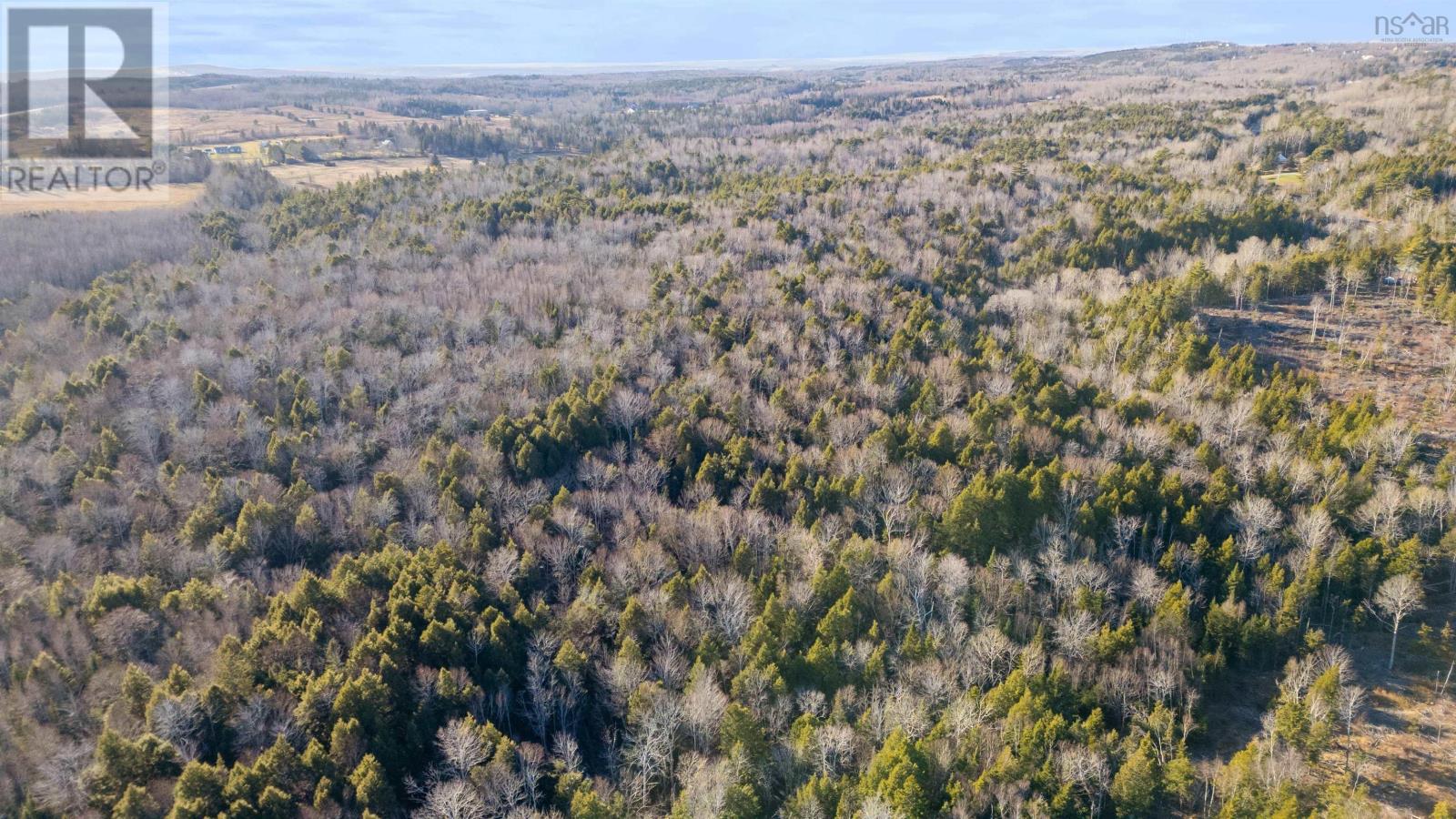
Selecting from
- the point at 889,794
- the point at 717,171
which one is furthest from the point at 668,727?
the point at 717,171

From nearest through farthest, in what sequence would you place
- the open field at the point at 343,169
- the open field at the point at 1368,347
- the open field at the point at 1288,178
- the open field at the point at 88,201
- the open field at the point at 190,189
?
the open field at the point at 1368,347 < the open field at the point at 1288,178 < the open field at the point at 88,201 < the open field at the point at 190,189 < the open field at the point at 343,169

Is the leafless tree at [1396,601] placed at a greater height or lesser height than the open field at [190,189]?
lesser

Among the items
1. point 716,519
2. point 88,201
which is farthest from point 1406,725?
point 88,201

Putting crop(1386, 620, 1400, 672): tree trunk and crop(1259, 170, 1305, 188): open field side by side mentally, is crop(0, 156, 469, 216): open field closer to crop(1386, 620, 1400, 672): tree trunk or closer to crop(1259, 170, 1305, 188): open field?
crop(1259, 170, 1305, 188): open field

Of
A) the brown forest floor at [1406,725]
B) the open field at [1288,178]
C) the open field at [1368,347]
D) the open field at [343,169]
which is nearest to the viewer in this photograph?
the brown forest floor at [1406,725]

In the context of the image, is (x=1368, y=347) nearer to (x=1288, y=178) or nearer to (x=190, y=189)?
(x=1288, y=178)

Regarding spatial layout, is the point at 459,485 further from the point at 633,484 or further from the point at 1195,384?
the point at 1195,384

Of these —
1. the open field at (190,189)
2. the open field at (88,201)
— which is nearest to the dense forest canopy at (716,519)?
the open field at (88,201)

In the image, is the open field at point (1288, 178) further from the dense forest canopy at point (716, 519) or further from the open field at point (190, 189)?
the open field at point (190, 189)
